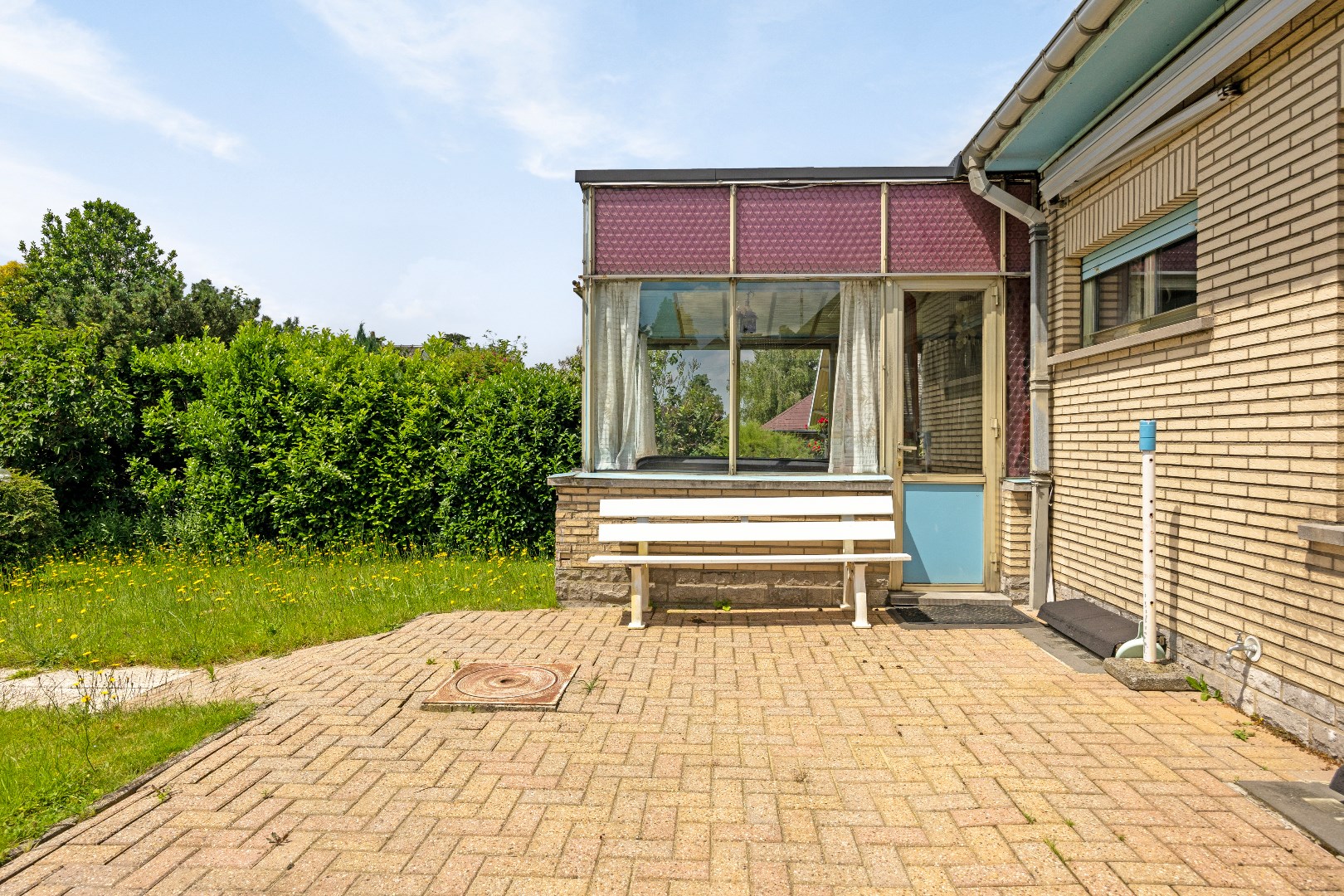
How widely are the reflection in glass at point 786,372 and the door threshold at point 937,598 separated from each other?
4.25 feet

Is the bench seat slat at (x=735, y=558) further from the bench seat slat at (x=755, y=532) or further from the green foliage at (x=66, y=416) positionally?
the green foliage at (x=66, y=416)

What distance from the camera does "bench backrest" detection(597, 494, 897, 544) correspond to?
6.05 m

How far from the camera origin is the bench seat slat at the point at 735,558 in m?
5.87

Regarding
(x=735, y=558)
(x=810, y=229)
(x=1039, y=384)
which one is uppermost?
(x=810, y=229)

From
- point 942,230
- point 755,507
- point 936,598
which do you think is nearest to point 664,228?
point 942,230

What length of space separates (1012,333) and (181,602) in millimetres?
7630

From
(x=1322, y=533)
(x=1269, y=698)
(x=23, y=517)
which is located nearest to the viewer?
→ (x=1322, y=533)

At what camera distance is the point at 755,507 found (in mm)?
6258

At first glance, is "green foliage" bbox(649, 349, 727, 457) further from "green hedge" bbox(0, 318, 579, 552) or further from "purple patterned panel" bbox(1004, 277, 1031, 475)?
"purple patterned panel" bbox(1004, 277, 1031, 475)

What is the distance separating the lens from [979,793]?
313 cm

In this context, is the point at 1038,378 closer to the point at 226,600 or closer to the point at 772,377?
the point at 772,377

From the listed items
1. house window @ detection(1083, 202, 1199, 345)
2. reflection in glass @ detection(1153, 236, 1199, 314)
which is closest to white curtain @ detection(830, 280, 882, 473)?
house window @ detection(1083, 202, 1199, 345)

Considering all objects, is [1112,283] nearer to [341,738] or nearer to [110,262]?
[341,738]

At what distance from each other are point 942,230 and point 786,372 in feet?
6.02
